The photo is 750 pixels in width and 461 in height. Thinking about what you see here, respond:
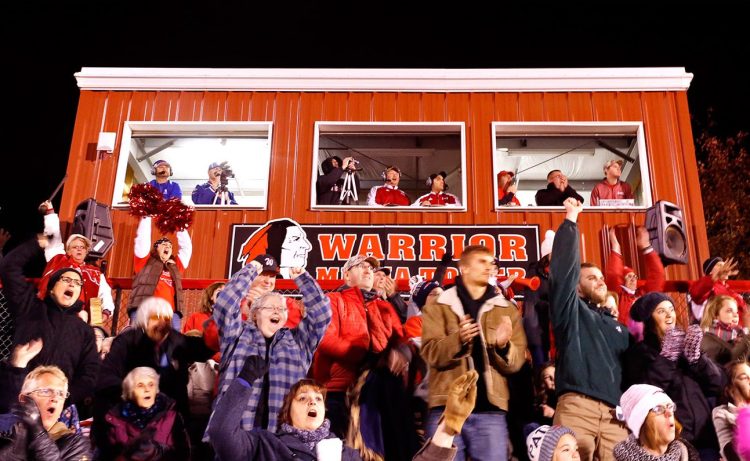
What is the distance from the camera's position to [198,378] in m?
5.55

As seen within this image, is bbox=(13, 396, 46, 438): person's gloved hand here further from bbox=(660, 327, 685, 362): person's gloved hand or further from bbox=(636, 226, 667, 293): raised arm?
bbox=(636, 226, 667, 293): raised arm

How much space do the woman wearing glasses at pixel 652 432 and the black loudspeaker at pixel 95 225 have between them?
7573 mm

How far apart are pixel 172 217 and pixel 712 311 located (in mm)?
6618

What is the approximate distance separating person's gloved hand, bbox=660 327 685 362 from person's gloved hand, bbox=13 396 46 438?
3.99 meters

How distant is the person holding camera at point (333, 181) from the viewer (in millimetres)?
10664

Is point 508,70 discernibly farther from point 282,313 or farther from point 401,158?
point 282,313

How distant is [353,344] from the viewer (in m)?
5.31

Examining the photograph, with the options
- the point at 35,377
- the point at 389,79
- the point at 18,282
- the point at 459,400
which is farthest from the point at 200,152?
the point at 459,400

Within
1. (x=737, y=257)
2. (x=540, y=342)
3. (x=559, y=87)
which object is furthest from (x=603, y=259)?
(x=737, y=257)

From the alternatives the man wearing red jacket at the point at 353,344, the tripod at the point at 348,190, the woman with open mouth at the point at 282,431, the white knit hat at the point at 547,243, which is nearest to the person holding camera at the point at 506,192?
the white knit hat at the point at 547,243

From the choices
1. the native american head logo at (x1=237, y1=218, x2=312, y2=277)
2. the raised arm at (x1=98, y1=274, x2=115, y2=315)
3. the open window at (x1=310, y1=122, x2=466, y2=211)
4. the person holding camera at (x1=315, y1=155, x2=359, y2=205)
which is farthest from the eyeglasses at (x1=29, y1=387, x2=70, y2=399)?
the person holding camera at (x1=315, y1=155, x2=359, y2=205)

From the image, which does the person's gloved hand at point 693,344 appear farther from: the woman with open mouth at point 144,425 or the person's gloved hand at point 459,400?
the woman with open mouth at point 144,425

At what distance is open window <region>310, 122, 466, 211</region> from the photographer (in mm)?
10672

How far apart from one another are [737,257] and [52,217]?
2344 cm
